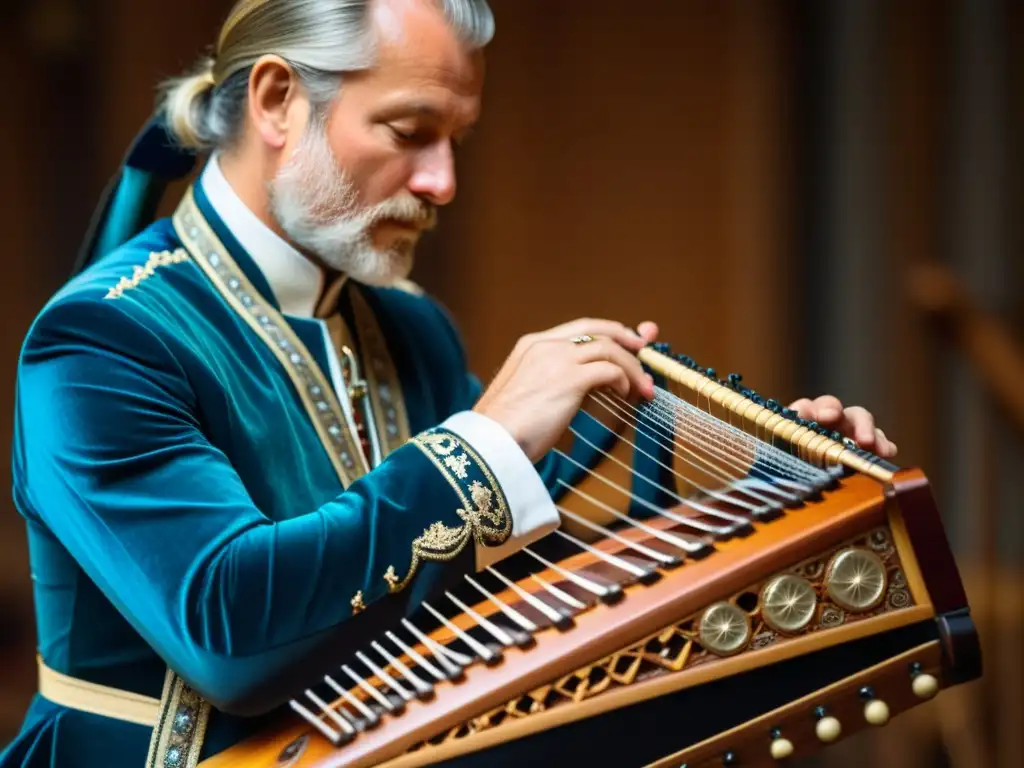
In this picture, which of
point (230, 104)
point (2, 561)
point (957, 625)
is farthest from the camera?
point (2, 561)

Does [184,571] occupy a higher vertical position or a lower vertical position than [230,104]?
lower

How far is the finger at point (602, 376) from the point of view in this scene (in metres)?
1.25

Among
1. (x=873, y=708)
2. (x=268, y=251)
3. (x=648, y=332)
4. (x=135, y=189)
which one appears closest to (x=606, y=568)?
(x=873, y=708)

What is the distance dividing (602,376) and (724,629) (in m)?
0.30

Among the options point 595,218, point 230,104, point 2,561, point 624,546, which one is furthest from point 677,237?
point 624,546

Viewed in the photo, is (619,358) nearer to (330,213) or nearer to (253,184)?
(330,213)

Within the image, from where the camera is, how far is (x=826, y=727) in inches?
41.7

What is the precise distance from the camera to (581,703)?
3.48 ft

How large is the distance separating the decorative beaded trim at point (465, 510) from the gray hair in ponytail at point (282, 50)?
44cm

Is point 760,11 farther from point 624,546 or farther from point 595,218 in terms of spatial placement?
point 624,546

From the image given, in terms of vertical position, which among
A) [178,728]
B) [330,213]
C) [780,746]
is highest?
[330,213]

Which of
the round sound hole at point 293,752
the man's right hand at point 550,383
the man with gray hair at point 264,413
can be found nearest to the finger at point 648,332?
the man with gray hair at point 264,413

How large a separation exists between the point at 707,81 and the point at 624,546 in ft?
9.08

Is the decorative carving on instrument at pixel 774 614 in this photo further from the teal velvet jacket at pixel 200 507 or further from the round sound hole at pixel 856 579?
the teal velvet jacket at pixel 200 507
